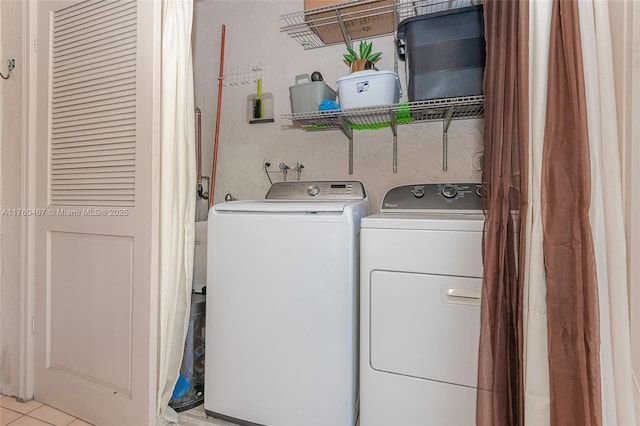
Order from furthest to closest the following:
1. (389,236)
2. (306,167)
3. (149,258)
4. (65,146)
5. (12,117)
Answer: (306,167) < (12,117) < (65,146) < (149,258) < (389,236)

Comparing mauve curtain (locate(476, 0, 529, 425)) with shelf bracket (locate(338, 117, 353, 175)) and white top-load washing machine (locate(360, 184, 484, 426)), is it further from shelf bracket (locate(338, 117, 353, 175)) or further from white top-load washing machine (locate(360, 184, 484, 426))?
shelf bracket (locate(338, 117, 353, 175))

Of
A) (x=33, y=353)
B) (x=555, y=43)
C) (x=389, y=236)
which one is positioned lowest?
(x=33, y=353)

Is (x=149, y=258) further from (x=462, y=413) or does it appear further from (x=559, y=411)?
(x=559, y=411)

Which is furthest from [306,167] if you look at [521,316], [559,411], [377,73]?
[559,411]

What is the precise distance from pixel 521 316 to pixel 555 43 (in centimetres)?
75

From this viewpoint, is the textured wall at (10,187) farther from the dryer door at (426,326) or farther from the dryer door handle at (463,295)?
the dryer door handle at (463,295)

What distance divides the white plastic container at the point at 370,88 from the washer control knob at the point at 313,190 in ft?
1.61

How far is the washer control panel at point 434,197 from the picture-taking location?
1593mm

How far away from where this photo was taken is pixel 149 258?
147 cm

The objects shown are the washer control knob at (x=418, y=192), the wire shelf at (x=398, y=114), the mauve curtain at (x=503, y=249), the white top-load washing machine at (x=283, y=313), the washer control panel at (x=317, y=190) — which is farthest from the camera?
the washer control panel at (x=317, y=190)

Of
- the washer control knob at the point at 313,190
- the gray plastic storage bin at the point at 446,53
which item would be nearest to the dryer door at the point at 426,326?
the washer control knob at the point at 313,190

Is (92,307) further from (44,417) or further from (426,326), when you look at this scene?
(426,326)

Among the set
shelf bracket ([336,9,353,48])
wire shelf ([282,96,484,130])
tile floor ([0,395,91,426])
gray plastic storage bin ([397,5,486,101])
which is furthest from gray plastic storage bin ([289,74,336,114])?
tile floor ([0,395,91,426])

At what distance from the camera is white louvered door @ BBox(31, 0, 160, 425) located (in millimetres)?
1480
